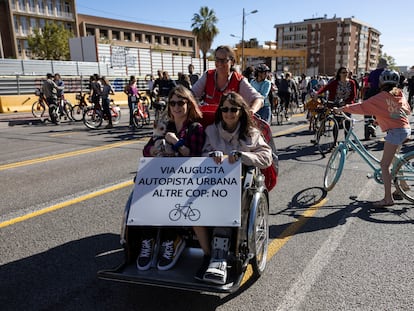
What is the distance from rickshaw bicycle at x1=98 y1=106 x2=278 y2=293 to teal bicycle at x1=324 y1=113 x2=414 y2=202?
242cm

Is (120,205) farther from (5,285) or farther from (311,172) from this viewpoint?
(311,172)

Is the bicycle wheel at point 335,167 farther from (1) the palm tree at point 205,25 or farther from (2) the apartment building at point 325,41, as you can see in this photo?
(2) the apartment building at point 325,41

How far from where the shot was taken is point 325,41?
10125 centimetres

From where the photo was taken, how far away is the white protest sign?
2.70 meters

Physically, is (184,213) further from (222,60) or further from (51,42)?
(51,42)

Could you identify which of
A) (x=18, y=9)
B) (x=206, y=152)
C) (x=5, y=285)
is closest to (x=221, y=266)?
(x=206, y=152)

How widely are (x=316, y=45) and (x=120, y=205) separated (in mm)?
107848

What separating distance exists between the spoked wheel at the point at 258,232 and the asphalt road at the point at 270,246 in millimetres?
137

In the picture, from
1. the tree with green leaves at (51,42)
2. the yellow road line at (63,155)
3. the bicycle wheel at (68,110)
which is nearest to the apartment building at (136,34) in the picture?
the tree with green leaves at (51,42)

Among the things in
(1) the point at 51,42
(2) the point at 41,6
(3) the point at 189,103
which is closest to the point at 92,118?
(3) the point at 189,103

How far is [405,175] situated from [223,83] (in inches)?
105

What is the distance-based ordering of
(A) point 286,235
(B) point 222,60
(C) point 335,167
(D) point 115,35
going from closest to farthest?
(A) point 286,235, (B) point 222,60, (C) point 335,167, (D) point 115,35

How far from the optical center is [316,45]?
10244 centimetres

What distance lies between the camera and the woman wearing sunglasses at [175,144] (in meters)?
2.75
